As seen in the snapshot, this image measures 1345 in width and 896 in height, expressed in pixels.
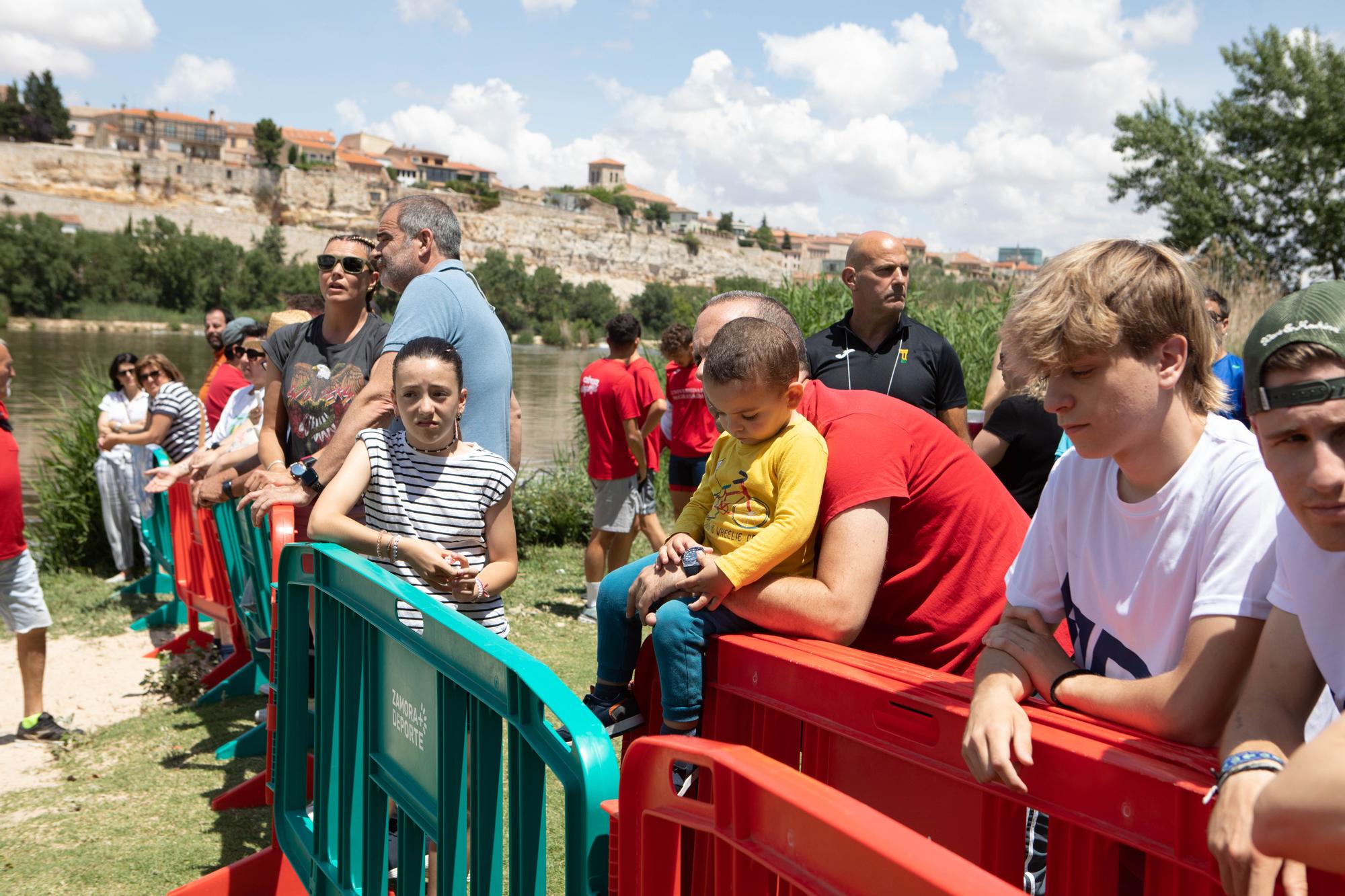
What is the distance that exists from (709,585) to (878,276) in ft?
10.3

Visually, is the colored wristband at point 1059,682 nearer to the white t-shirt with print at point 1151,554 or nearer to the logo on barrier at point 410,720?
the white t-shirt with print at point 1151,554

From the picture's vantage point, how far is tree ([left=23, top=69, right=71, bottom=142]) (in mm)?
109688

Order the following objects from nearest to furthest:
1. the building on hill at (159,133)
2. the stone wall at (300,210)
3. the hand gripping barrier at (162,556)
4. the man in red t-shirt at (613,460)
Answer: the hand gripping barrier at (162,556) < the man in red t-shirt at (613,460) < the stone wall at (300,210) < the building on hill at (159,133)

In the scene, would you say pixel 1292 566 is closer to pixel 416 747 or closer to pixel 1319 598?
pixel 1319 598

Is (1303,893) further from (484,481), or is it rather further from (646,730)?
(484,481)

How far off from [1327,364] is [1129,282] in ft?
1.39

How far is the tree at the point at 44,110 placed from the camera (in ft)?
360

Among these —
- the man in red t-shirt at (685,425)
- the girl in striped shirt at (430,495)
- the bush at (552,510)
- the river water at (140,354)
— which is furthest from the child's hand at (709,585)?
the river water at (140,354)

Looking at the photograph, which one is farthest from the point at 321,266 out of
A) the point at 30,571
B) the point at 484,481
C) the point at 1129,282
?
the point at 1129,282

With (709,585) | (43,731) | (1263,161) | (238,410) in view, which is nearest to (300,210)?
(1263,161)

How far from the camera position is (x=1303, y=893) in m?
1.17

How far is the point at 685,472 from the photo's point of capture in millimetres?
6980

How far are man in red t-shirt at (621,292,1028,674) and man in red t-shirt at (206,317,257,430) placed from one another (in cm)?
580

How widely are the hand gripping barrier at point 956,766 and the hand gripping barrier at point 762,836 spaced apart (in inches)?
3.8
